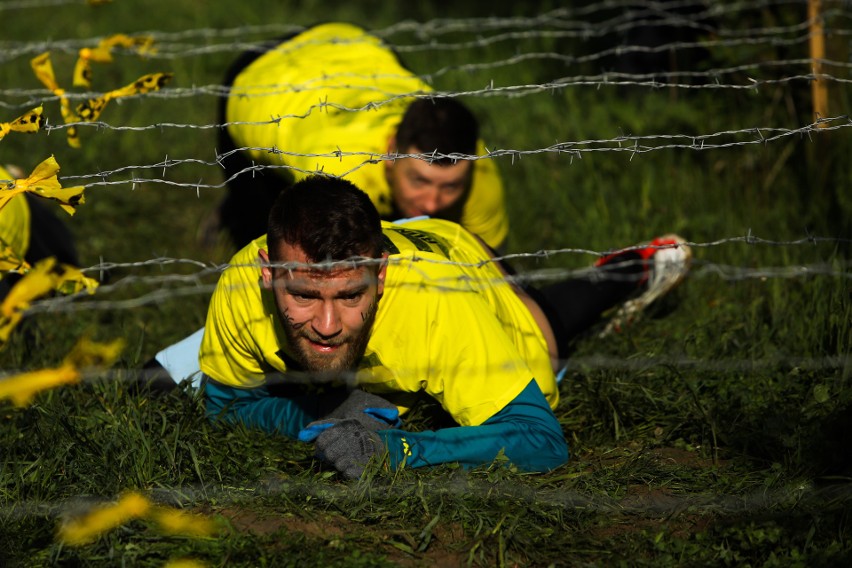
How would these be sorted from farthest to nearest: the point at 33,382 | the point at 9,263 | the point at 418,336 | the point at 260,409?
the point at 260,409 < the point at 418,336 < the point at 9,263 < the point at 33,382

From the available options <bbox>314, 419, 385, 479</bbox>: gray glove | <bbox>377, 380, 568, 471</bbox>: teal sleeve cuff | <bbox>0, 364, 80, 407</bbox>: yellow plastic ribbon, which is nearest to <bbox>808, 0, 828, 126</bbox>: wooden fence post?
<bbox>377, 380, 568, 471</bbox>: teal sleeve cuff

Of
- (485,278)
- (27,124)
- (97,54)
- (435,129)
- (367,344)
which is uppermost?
(97,54)

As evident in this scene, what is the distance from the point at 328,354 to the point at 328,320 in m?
0.14

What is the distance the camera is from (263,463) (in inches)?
144

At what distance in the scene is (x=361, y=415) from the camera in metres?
3.64

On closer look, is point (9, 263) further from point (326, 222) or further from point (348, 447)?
point (348, 447)

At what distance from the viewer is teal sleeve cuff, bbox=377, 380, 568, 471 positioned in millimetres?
3508

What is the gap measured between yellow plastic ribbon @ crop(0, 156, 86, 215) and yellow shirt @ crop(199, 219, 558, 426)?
557 mm

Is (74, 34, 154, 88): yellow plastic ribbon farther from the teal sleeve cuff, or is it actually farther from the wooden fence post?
the wooden fence post

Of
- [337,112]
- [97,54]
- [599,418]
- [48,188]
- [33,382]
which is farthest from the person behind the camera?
[337,112]

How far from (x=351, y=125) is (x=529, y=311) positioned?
4.34 ft

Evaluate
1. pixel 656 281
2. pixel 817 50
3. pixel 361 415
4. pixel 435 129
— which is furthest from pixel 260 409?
pixel 817 50

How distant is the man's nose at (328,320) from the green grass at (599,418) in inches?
18.2

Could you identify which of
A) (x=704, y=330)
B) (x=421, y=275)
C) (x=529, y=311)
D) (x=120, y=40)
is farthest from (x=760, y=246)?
(x=120, y=40)
